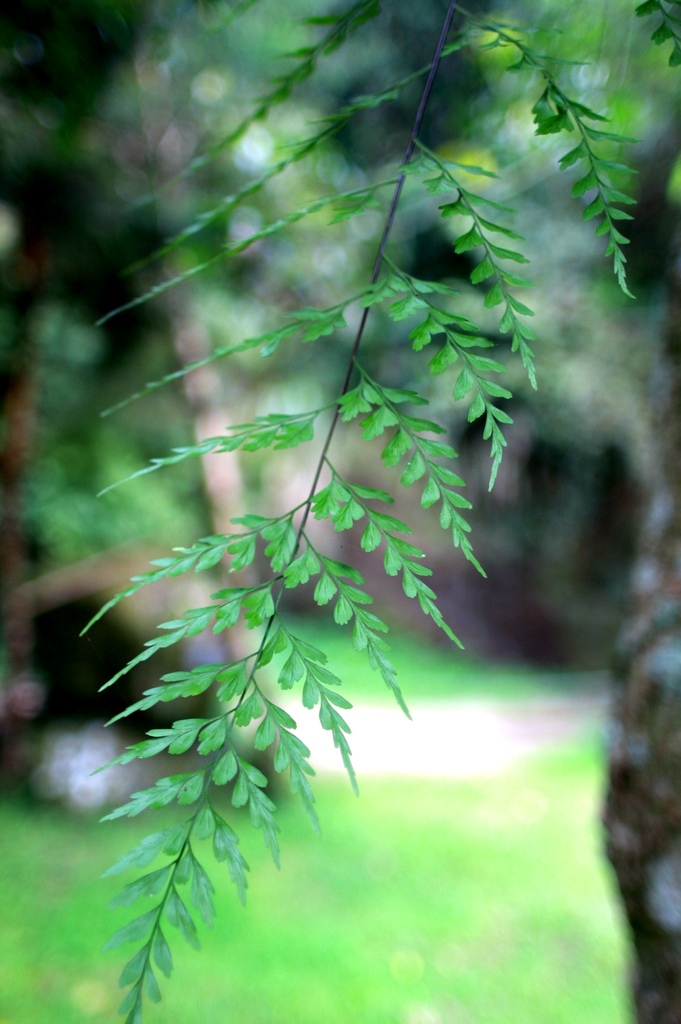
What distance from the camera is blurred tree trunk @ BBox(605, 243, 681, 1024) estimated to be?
5.07 feet

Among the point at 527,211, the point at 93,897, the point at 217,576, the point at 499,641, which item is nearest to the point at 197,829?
the point at 93,897

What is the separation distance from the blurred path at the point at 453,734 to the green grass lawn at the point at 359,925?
102 cm

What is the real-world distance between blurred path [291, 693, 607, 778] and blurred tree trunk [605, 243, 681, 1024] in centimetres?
467

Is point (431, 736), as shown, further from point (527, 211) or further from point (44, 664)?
point (527, 211)

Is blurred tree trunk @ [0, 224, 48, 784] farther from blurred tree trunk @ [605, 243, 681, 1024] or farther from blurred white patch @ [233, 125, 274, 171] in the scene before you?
blurred tree trunk @ [605, 243, 681, 1024]

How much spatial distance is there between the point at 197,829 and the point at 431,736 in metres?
6.99

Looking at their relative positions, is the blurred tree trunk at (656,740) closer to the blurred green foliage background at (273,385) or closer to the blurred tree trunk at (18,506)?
the blurred green foliage background at (273,385)

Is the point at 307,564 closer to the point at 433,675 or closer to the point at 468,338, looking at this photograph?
the point at 468,338

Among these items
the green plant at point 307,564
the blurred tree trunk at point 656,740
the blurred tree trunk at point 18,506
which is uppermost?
the blurred tree trunk at point 18,506

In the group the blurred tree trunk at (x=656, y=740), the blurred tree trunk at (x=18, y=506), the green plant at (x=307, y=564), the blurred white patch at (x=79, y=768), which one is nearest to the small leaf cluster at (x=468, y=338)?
the green plant at (x=307, y=564)

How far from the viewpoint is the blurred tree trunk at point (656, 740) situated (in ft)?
5.07

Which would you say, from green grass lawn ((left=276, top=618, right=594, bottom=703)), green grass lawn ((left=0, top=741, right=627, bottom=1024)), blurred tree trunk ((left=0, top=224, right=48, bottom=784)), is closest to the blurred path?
green grass lawn ((left=276, top=618, right=594, bottom=703))

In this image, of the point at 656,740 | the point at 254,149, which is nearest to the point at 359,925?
the point at 656,740

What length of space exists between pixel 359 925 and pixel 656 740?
8.27ft
